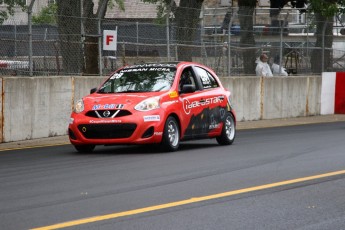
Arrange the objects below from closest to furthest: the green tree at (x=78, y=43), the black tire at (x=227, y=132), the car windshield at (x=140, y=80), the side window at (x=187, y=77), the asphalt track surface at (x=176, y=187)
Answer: the asphalt track surface at (x=176, y=187)
the car windshield at (x=140, y=80)
the side window at (x=187, y=77)
the black tire at (x=227, y=132)
the green tree at (x=78, y=43)

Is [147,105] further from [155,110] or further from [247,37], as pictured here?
[247,37]

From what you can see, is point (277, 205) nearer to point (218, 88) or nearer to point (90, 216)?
point (90, 216)

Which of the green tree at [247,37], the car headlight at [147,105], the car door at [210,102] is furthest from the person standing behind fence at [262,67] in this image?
the car headlight at [147,105]

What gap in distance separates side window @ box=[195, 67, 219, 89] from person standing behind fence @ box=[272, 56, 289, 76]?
38.1 ft

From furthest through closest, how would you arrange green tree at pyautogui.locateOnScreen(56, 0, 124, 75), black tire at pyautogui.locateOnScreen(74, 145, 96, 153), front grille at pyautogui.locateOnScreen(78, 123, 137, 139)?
1. green tree at pyautogui.locateOnScreen(56, 0, 124, 75)
2. black tire at pyautogui.locateOnScreen(74, 145, 96, 153)
3. front grille at pyautogui.locateOnScreen(78, 123, 137, 139)

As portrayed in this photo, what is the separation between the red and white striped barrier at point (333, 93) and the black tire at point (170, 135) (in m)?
14.8

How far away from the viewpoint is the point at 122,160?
1413cm

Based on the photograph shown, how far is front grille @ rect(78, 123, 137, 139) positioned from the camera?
1496 centimetres

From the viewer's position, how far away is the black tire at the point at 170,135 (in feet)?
50.0

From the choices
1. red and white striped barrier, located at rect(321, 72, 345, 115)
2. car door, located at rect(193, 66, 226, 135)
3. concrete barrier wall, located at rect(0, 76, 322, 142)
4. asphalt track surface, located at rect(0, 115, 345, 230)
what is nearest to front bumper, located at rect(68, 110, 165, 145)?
asphalt track surface, located at rect(0, 115, 345, 230)

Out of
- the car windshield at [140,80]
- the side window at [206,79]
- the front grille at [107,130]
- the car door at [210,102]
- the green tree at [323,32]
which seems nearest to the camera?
the front grille at [107,130]

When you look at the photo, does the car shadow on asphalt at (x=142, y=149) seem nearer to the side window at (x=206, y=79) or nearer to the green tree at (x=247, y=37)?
the side window at (x=206, y=79)

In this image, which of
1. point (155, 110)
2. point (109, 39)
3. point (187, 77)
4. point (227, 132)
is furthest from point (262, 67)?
point (155, 110)

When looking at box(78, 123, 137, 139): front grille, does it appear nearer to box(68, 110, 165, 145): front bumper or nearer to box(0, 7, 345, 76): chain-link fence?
box(68, 110, 165, 145): front bumper
